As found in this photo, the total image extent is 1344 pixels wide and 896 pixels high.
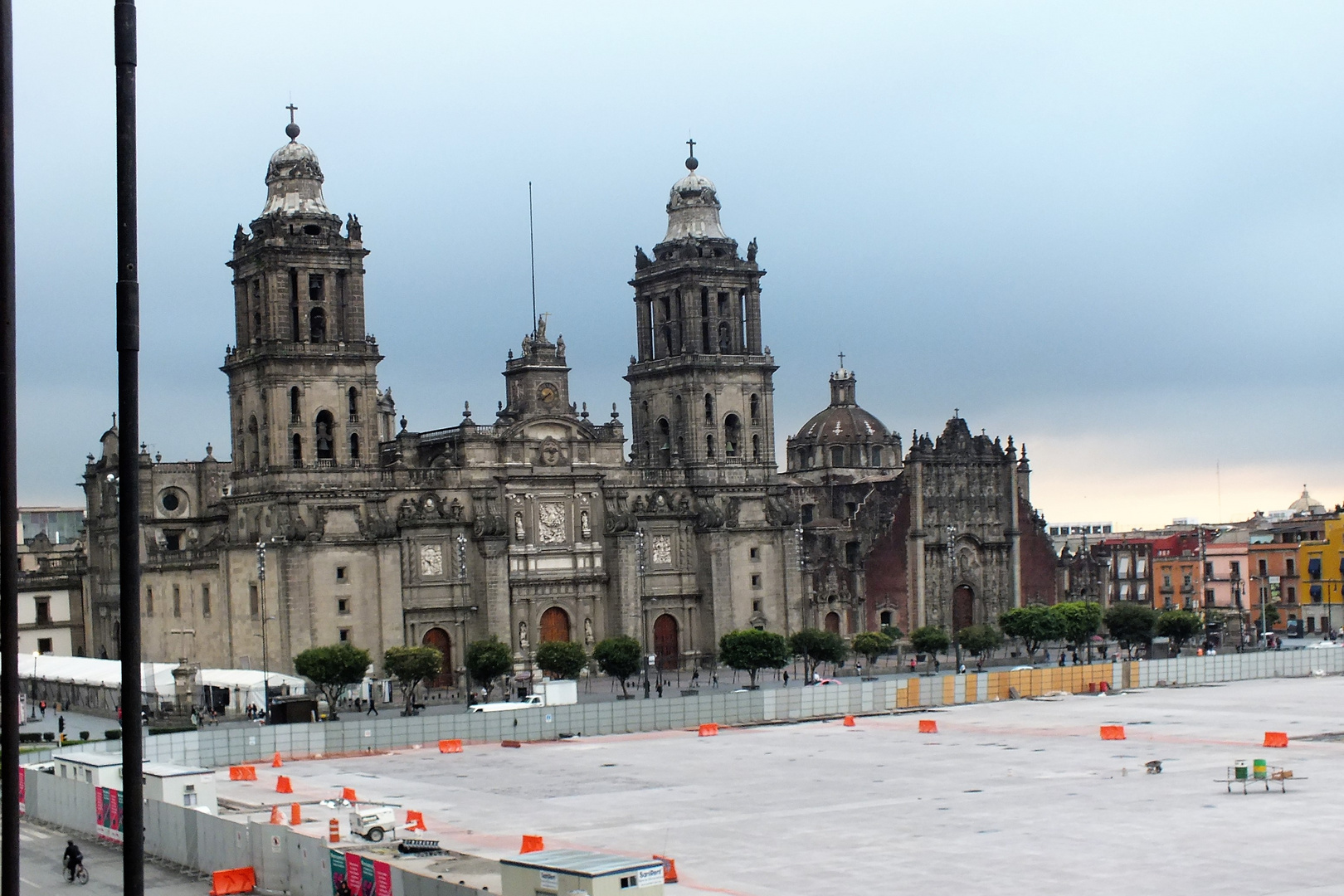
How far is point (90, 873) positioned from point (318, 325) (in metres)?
51.8

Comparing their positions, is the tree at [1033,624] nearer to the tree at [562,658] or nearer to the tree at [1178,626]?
the tree at [1178,626]

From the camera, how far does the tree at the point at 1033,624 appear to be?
10100cm

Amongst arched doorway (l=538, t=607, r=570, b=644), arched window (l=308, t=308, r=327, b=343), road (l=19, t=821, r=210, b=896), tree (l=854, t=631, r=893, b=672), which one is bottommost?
road (l=19, t=821, r=210, b=896)

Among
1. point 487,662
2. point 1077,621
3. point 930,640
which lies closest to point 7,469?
point 487,662

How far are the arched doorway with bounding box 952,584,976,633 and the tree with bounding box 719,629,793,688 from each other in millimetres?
24539

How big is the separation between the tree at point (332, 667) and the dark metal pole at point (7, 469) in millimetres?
63141

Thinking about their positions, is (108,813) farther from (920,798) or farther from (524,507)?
(524,507)

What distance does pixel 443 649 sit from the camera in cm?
9425

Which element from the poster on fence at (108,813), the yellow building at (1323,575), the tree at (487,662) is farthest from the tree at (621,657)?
the yellow building at (1323,575)

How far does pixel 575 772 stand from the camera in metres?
60.0

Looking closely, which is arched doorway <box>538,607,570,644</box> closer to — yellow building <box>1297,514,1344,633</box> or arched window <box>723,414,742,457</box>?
arched window <box>723,414,742,457</box>

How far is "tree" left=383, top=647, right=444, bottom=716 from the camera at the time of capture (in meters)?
82.5

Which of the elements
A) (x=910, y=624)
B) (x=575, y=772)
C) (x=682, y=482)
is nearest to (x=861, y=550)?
(x=910, y=624)

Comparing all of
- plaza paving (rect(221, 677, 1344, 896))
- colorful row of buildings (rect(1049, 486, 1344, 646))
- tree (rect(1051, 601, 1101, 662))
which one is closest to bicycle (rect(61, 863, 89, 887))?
plaza paving (rect(221, 677, 1344, 896))
